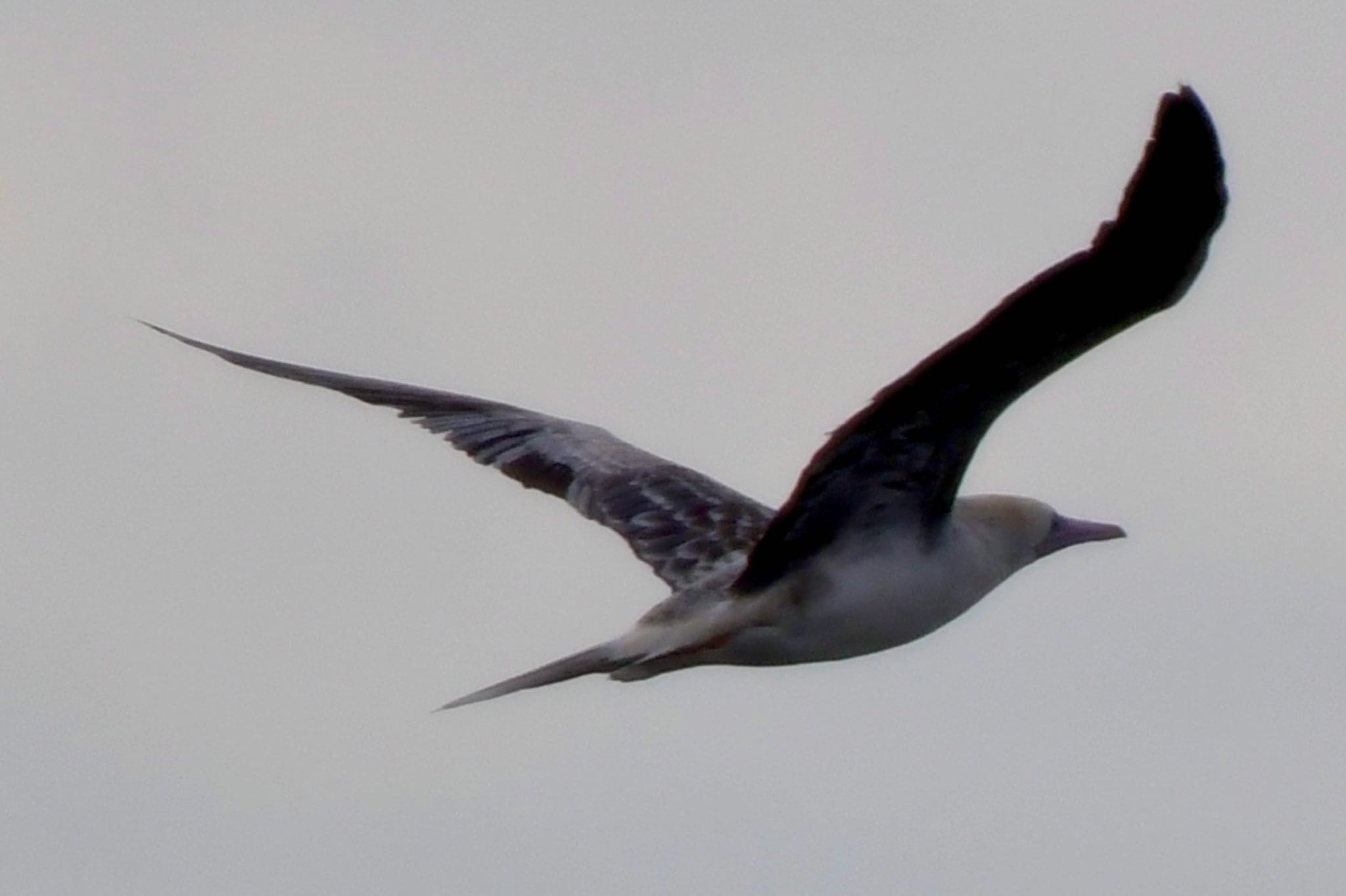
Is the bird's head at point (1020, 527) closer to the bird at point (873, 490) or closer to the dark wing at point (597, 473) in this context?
the bird at point (873, 490)

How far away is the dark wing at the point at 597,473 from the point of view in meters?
13.8

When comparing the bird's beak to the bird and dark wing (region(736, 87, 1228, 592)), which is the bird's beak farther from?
dark wing (region(736, 87, 1228, 592))

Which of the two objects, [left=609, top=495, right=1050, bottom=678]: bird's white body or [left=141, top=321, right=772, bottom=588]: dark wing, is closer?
[left=609, top=495, right=1050, bottom=678]: bird's white body

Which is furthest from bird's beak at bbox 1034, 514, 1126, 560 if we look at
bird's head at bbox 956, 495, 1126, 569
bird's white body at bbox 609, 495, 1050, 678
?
bird's white body at bbox 609, 495, 1050, 678

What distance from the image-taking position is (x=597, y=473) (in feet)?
48.7

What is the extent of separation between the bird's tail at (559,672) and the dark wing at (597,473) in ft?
3.75

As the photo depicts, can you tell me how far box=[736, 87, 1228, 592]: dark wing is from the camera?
10203 millimetres

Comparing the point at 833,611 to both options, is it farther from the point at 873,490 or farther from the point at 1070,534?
the point at 1070,534

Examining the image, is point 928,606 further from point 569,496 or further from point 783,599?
point 569,496

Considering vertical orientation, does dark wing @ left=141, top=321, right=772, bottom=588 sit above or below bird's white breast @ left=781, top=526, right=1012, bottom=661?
above

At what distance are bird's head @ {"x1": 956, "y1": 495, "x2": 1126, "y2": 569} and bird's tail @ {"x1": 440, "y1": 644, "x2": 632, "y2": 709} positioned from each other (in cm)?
151

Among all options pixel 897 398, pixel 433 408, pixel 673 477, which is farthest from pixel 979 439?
pixel 433 408

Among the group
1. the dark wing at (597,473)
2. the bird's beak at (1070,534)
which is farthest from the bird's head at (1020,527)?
the dark wing at (597,473)

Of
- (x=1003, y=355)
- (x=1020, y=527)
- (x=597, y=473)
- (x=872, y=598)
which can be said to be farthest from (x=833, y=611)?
(x=597, y=473)
